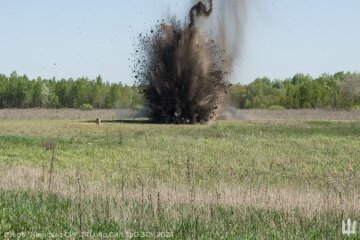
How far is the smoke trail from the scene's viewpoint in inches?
1879

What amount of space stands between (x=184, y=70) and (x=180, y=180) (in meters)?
28.2

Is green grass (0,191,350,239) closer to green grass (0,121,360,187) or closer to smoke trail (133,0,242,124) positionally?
green grass (0,121,360,187)

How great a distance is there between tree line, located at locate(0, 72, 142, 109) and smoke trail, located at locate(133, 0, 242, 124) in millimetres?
71149

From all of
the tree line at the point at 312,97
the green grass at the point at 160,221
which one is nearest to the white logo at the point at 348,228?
the green grass at the point at 160,221

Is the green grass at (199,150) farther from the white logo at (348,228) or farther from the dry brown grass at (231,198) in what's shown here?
the white logo at (348,228)

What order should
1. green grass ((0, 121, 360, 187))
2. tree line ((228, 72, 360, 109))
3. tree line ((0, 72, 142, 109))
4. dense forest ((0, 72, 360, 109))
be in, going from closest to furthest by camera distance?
green grass ((0, 121, 360, 187)) < tree line ((228, 72, 360, 109)) < dense forest ((0, 72, 360, 109)) < tree line ((0, 72, 142, 109))

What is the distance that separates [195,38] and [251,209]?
3641 cm

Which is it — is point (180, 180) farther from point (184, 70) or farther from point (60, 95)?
point (60, 95)

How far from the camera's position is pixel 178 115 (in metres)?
48.7

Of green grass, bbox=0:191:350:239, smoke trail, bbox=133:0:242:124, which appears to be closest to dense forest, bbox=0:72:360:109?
smoke trail, bbox=133:0:242:124

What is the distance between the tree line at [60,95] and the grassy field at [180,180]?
270 ft

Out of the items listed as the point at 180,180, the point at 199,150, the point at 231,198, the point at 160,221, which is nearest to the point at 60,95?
the point at 199,150

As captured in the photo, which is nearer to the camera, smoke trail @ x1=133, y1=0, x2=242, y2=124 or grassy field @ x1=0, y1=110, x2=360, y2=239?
grassy field @ x1=0, y1=110, x2=360, y2=239

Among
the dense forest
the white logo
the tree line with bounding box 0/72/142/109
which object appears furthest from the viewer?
the tree line with bounding box 0/72/142/109
